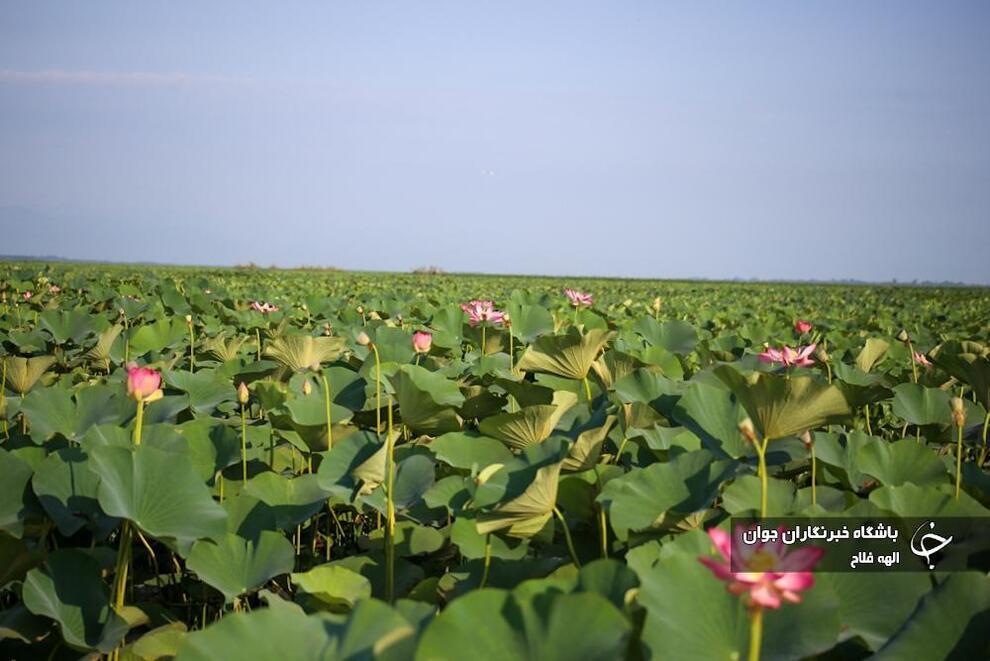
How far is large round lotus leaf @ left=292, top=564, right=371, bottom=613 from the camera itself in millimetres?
979

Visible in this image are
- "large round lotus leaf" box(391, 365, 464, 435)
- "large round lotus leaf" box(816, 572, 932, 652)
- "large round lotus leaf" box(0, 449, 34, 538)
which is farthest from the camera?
"large round lotus leaf" box(391, 365, 464, 435)

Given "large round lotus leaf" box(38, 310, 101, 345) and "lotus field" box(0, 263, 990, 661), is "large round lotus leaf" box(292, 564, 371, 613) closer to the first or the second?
"lotus field" box(0, 263, 990, 661)

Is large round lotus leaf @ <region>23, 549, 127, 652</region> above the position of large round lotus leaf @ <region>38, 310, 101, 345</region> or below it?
below

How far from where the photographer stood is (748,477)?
1150 millimetres

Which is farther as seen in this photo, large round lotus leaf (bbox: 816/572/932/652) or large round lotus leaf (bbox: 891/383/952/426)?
large round lotus leaf (bbox: 891/383/952/426)

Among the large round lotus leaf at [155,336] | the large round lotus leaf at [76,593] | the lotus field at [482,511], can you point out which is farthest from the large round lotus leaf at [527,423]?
the large round lotus leaf at [155,336]

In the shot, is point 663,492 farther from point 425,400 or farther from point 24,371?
point 24,371

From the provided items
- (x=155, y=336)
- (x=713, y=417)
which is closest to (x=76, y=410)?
(x=155, y=336)

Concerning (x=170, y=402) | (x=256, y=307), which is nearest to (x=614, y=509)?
(x=170, y=402)

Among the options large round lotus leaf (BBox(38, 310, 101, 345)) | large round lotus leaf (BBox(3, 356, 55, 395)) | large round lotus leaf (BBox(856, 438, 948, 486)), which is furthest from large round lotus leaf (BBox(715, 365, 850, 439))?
large round lotus leaf (BBox(38, 310, 101, 345))

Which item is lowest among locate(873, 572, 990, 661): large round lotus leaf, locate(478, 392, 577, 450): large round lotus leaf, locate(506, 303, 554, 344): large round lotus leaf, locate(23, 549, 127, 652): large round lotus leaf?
locate(23, 549, 127, 652): large round lotus leaf

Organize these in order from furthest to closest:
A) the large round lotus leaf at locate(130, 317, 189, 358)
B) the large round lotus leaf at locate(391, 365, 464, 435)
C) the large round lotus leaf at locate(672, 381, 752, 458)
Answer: the large round lotus leaf at locate(130, 317, 189, 358) → the large round lotus leaf at locate(391, 365, 464, 435) → the large round lotus leaf at locate(672, 381, 752, 458)

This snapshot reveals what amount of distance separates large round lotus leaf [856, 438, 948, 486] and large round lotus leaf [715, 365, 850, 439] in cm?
14

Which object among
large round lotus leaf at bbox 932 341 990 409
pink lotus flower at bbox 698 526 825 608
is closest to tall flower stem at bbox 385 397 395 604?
pink lotus flower at bbox 698 526 825 608
